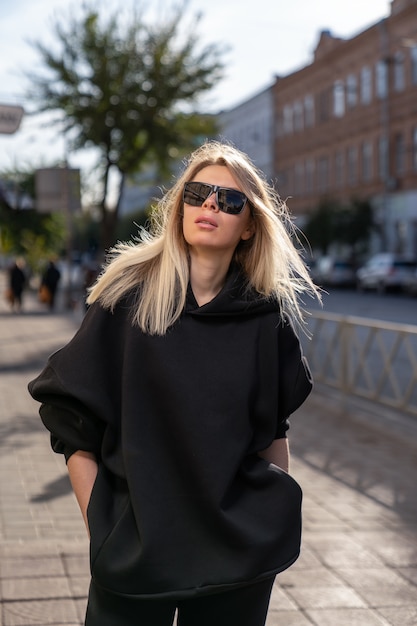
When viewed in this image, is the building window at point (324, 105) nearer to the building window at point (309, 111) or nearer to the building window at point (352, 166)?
the building window at point (309, 111)

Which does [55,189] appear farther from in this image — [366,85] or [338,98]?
[338,98]

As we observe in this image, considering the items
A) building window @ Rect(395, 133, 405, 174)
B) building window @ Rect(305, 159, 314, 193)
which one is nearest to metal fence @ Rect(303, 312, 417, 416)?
building window @ Rect(395, 133, 405, 174)

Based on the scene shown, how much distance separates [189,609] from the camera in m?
2.60

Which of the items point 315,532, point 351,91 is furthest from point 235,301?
point 351,91

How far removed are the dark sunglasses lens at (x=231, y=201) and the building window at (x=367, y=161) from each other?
50.7 meters

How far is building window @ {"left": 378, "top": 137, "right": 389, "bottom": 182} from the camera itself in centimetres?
5025

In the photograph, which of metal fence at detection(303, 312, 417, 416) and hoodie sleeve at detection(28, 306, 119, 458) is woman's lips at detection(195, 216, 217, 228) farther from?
metal fence at detection(303, 312, 417, 416)

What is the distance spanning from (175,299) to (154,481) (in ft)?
1.41

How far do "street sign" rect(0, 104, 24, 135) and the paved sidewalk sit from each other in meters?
2.43

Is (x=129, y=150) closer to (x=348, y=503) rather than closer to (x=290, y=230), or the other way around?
(x=348, y=503)

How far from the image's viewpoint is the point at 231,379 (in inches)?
101

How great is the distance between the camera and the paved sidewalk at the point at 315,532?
4486 millimetres

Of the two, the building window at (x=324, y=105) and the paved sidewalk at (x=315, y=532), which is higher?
the building window at (x=324, y=105)

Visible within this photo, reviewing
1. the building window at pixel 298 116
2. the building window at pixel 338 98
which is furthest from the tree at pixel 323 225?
the building window at pixel 298 116
